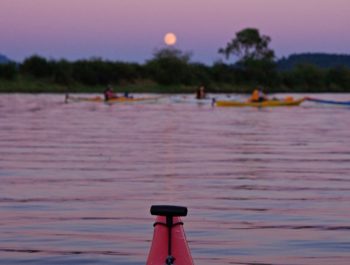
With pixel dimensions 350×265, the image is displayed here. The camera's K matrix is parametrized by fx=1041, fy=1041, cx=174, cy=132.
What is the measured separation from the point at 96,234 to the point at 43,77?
104154 mm

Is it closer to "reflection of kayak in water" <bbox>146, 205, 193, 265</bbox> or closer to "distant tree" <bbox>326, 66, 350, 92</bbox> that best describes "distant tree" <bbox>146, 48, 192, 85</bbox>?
"distant tree" <bbox>326, 66, 350, 92</bbox>

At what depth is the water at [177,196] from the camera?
11.3m

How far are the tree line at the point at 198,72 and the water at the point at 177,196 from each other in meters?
83.2

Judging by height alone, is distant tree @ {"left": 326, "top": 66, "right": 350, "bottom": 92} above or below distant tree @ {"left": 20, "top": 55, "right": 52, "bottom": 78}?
below

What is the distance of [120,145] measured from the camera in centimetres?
2784

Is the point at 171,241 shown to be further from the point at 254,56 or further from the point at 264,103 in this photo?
the point at 254,56

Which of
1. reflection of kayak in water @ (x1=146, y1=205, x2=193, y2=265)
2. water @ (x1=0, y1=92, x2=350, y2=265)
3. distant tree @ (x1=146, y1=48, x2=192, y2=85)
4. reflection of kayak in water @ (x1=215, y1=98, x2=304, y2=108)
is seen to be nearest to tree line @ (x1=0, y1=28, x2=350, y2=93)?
distant tree @ (x1=146, y1=48, x2=192, y2=85)

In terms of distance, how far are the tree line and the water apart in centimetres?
8320

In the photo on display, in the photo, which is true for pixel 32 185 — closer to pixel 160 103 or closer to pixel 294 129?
pixel 294 129

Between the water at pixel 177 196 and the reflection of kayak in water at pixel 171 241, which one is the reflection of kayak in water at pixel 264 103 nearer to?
the water at pixel 177 196

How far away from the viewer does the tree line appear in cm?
11506

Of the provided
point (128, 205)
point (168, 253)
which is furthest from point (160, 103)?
point (168, 253)

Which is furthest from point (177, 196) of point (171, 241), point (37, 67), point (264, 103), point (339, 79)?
point (339, 79)

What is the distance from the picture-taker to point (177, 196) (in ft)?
52.6
